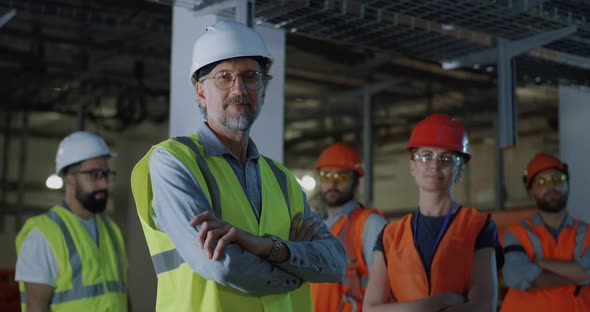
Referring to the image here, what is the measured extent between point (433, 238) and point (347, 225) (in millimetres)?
1791

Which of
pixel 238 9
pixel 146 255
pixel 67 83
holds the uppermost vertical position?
pixel 67 83

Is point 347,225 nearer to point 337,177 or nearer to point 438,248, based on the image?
point 337,177

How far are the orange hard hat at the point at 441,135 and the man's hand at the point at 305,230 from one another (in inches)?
41.6

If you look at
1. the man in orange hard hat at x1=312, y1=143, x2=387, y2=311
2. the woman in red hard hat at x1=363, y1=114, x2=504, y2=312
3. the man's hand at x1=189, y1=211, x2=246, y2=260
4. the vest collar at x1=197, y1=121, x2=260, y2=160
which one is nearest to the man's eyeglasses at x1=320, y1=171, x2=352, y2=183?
the man in orange hard hat at x1=312, y1=143, x2=387, y2=311

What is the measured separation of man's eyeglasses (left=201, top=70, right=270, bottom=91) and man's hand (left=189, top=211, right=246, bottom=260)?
499 millimetres

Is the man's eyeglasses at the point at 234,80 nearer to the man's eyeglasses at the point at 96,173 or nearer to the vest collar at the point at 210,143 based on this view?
the vest collar at the point at 210,143

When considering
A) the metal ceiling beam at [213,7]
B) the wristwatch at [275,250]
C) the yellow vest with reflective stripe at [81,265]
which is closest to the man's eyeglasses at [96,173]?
the yellow vest with reflective stripe at [81,265]

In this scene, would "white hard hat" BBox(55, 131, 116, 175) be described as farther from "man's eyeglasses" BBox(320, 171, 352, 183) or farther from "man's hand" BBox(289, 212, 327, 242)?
"man's hand" BBox(289, 212, 327, 242)

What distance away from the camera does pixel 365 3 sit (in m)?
4.38

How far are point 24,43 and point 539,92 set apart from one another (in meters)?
7.58

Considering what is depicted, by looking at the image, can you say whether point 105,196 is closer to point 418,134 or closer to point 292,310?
point 418,134

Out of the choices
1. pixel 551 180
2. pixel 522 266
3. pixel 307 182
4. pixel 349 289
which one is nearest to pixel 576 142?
pixel 551 180

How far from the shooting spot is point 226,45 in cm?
274

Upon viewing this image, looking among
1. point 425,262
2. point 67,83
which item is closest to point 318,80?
point 67,83
